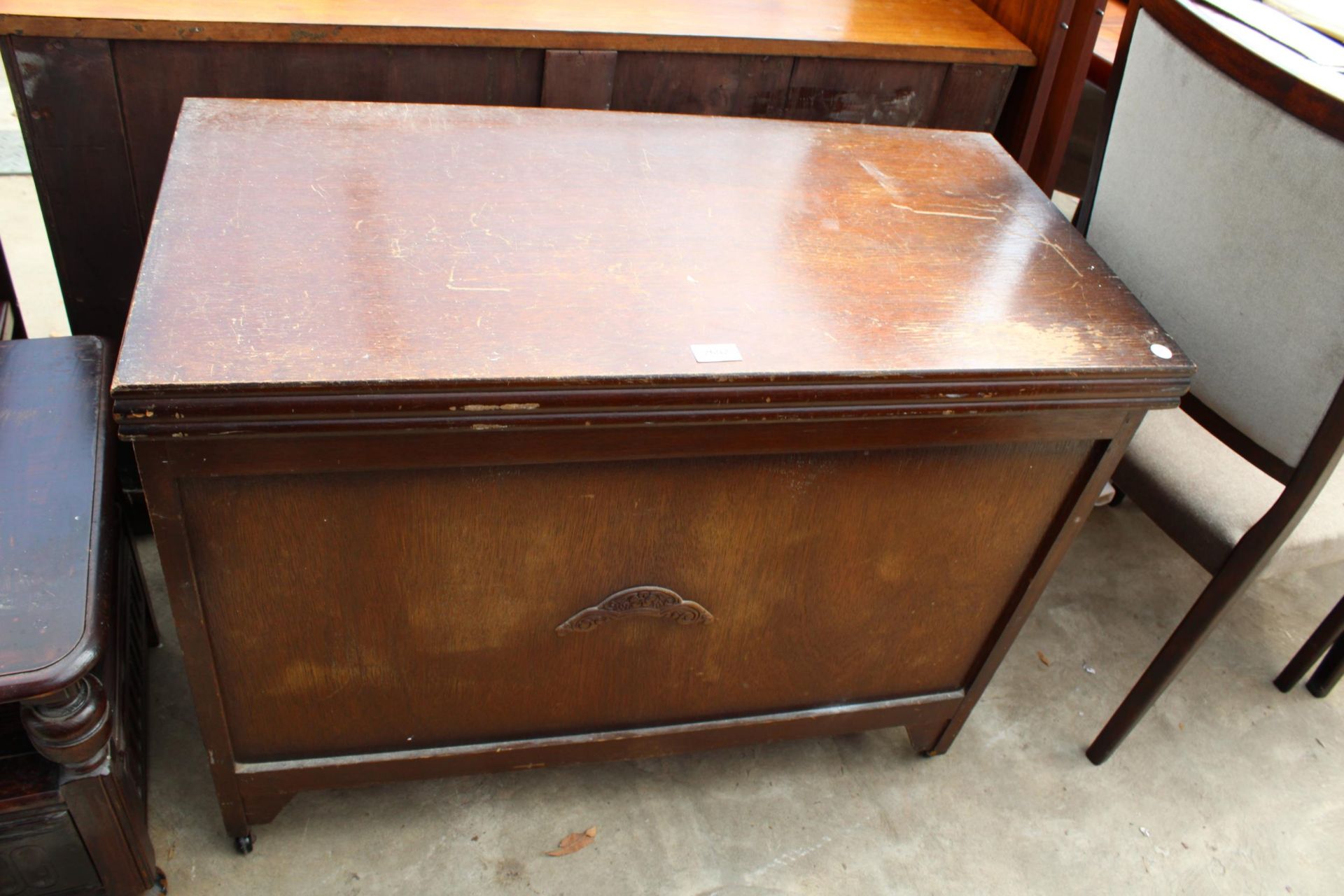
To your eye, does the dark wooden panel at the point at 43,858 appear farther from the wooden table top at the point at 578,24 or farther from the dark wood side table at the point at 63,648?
the wooden table top at the point at 578,24

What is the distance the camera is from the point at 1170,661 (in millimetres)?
1312

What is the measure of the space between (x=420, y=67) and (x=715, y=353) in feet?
2.27

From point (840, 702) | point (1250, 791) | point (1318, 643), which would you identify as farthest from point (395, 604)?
point (1318, 643)

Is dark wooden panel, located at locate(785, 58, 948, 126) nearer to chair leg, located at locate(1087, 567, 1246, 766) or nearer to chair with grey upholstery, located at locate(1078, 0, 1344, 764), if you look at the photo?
chair with grey upholstery, located at locate(1078, 0, 1344, 764)

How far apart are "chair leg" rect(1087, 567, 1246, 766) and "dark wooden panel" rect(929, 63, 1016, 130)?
75 cm

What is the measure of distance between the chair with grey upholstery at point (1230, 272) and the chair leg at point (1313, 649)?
302mm

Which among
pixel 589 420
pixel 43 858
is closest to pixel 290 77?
pixel 589 420

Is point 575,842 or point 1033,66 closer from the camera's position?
point 575,842

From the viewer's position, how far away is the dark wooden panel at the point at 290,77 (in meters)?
1.23

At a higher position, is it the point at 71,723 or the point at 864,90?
the point at 864,90

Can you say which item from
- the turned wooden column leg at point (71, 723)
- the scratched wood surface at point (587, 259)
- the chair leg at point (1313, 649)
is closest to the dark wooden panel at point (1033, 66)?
the scratched wood surface at point (587, 259)

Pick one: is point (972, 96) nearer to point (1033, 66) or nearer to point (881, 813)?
point (1033, 66)

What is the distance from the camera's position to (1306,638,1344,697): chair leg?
1.57 meters

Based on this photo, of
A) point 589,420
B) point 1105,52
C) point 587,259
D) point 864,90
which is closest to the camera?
point 589,420
